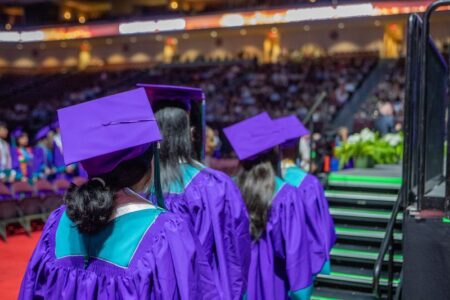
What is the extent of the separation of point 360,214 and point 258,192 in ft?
10.1

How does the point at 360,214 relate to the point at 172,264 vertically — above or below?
below

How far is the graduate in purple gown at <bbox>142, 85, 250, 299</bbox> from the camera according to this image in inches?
107

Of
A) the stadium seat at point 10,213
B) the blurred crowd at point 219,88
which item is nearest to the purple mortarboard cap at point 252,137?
the stadium seat at point 10,213

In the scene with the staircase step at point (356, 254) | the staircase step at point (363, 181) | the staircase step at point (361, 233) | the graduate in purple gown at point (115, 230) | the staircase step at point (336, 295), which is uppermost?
the graduate in purple gown at point (115, 230)

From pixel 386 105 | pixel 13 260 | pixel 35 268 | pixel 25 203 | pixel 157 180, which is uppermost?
pixel 157 180

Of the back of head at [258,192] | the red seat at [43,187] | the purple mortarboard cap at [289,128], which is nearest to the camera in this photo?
the back of head at [258,192]

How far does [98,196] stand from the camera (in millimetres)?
1767

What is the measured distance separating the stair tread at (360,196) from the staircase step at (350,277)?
970 mm

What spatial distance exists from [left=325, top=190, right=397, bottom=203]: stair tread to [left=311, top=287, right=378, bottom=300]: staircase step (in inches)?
50.5

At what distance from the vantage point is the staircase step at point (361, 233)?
6.07 metres

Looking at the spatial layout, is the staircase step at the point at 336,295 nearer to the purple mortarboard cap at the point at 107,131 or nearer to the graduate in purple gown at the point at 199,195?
the graduate in purple gown at the point at 199,195

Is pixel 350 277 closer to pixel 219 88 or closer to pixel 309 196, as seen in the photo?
pixel 309 196

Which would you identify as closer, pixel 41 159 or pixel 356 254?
pixel 356 254

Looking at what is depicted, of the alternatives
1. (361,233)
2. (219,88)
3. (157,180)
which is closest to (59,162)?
(361,233)
